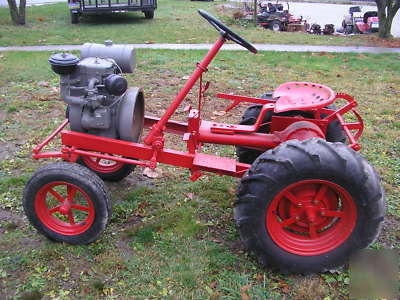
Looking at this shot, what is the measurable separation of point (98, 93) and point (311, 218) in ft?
5.73

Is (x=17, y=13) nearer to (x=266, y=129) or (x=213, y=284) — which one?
(x=266, y=129)

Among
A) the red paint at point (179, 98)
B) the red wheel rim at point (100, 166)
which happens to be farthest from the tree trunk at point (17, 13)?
the red paint at point (179, 98)

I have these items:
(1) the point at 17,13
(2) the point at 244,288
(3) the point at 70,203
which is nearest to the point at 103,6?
(1) the point at 17,13

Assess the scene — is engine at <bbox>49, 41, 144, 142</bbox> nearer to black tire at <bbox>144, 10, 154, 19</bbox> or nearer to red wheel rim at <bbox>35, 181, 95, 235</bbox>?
red wheel rim at <bbox>35, 181, 95, 235</bbox>

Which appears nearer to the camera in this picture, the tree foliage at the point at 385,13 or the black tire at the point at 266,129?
the black tire at the point at 266,129

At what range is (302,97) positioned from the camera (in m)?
3.33

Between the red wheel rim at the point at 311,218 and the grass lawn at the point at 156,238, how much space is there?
228mm

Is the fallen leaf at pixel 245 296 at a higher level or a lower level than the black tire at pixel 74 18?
lower

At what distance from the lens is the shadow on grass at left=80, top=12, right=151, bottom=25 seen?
44.0 ft

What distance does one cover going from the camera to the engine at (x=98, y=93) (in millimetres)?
2953

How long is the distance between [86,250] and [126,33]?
30.7 ft

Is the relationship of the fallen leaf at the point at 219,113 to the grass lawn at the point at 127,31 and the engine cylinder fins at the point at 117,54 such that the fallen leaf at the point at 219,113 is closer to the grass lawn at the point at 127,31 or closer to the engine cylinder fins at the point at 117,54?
the engine cylinder fins at the point at 117,54

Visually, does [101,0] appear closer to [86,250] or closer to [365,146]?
[365,146]

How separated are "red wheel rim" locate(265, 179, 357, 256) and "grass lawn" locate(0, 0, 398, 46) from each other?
8.42 m
